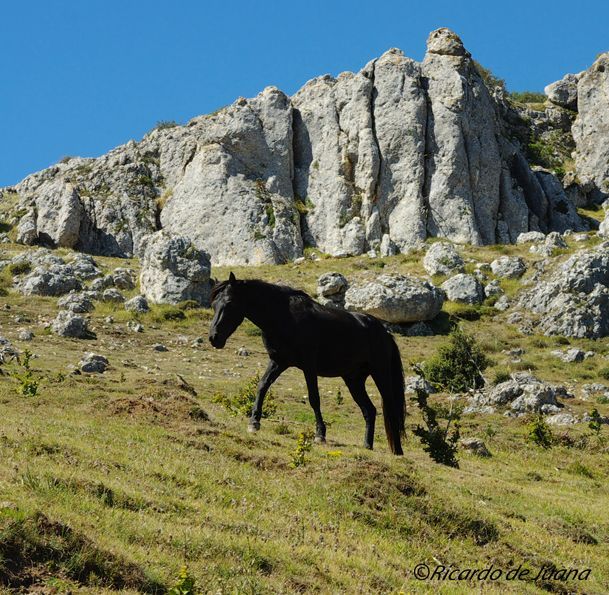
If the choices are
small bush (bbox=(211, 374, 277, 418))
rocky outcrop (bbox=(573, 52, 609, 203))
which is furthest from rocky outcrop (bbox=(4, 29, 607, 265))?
small bush (bbox=(211, 374, 277, 418))

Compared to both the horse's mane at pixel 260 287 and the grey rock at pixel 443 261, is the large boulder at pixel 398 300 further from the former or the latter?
the horse's mane at pixel 260 287

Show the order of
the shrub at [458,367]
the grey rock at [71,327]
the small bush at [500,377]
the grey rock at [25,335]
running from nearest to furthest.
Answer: the shrub at [458,367] < the small bush at [500,377] < the grey rock at [25,335] < the grey rock at [71,327]

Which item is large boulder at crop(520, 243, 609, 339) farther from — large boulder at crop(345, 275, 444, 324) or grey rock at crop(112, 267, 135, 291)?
grey rock at crop(112, 267, 135, 291)

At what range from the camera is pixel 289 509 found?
1230cm

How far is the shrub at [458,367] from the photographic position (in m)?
36.9

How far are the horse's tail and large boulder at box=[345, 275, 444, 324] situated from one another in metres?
30.6

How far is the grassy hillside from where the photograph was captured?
358 inches

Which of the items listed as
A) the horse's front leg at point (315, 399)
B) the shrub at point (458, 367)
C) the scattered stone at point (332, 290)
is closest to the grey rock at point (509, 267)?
the scattered stone at point (332, 290)

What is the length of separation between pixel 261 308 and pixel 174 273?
117ft

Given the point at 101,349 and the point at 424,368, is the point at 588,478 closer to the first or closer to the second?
the point at 424,368

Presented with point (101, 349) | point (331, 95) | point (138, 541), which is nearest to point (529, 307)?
point (101, 349)

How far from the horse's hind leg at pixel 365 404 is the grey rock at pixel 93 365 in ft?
43.5

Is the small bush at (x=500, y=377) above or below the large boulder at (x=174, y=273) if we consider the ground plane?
below

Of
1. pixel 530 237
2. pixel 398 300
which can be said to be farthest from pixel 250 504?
pixel 530 237
